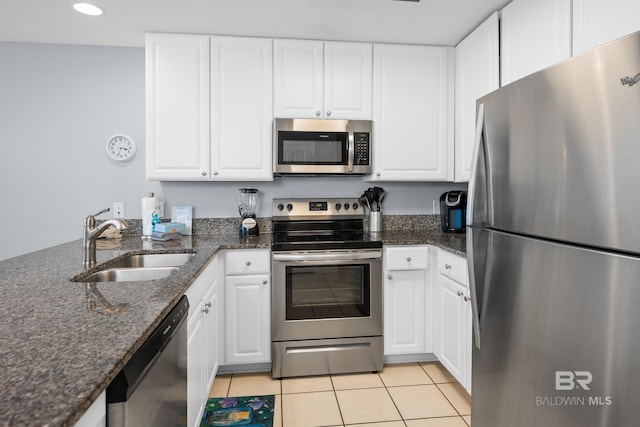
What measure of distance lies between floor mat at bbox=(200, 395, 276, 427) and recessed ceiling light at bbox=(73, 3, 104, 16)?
237 cm

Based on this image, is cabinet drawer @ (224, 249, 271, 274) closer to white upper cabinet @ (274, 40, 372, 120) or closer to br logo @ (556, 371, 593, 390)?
white upper cabinet @ (274, 40, 372, 120)

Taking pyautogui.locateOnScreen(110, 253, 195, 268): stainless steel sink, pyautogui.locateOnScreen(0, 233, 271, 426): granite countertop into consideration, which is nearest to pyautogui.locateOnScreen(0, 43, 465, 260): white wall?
pyautogui.locateOnScreen(110, 253, 195, 268): stainless steel sink

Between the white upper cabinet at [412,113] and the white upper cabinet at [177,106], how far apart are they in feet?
4.00

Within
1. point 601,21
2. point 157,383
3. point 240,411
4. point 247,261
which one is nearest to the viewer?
point 157,383

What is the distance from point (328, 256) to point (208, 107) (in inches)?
51.6

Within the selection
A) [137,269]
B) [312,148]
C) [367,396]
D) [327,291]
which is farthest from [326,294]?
[137,269]

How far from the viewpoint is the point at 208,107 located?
250cm

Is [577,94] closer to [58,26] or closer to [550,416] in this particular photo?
[550,416]

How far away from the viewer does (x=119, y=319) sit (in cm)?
96

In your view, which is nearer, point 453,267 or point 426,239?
point 453,267

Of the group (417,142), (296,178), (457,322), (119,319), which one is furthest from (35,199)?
Answer: (457,322)

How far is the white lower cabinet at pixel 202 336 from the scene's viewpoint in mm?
1527

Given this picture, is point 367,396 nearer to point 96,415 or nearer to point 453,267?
point 453,267

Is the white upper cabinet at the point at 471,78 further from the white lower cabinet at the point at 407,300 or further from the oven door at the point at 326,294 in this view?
the oven door at the point at 326,294
